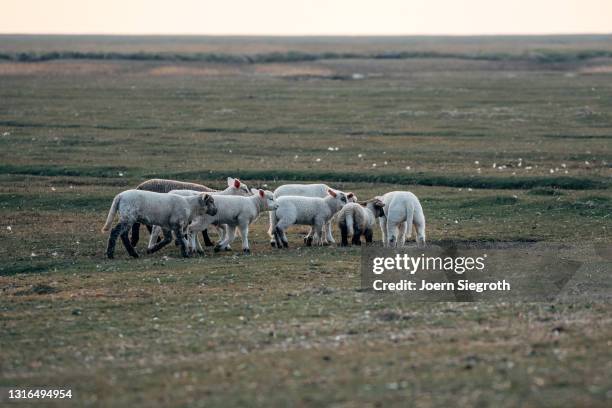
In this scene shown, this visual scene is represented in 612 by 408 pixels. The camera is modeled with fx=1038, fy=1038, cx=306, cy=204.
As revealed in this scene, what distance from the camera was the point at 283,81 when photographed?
82.3 m

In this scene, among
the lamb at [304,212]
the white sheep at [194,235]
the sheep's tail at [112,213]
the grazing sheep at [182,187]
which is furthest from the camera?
the grazing sheep at [182,187]

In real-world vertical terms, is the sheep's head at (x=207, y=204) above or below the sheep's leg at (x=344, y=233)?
above

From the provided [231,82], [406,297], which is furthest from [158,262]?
[231,82]

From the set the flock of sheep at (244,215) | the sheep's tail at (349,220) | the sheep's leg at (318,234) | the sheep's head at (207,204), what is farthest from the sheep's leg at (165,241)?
the sheep's tail at (349,220)

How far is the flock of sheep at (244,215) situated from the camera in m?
20.9

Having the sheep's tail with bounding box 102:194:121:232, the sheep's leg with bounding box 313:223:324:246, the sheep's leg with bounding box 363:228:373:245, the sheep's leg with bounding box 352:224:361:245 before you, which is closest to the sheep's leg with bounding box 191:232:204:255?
the sheep's tail with bounding box 102:194:121:232

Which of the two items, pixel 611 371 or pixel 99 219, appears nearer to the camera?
pixel 611 371

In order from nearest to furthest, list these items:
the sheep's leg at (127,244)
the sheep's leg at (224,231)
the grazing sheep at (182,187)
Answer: the sheep's leg at (127,244), the sheep's leg at (224,231), the grazing sheep at (182,187)

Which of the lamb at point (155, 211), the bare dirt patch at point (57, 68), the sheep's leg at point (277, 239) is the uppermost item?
the bare dirt patch at point (57, 68)

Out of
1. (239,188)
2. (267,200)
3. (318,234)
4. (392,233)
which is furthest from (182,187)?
(392,233)

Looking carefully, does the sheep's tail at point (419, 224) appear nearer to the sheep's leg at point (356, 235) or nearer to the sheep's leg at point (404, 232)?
the sheep's leg at point (404, 232)

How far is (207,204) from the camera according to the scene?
21.4 meters

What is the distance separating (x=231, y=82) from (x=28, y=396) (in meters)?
69.4

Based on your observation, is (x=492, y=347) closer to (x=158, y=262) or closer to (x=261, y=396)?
(x=261, y=396)
